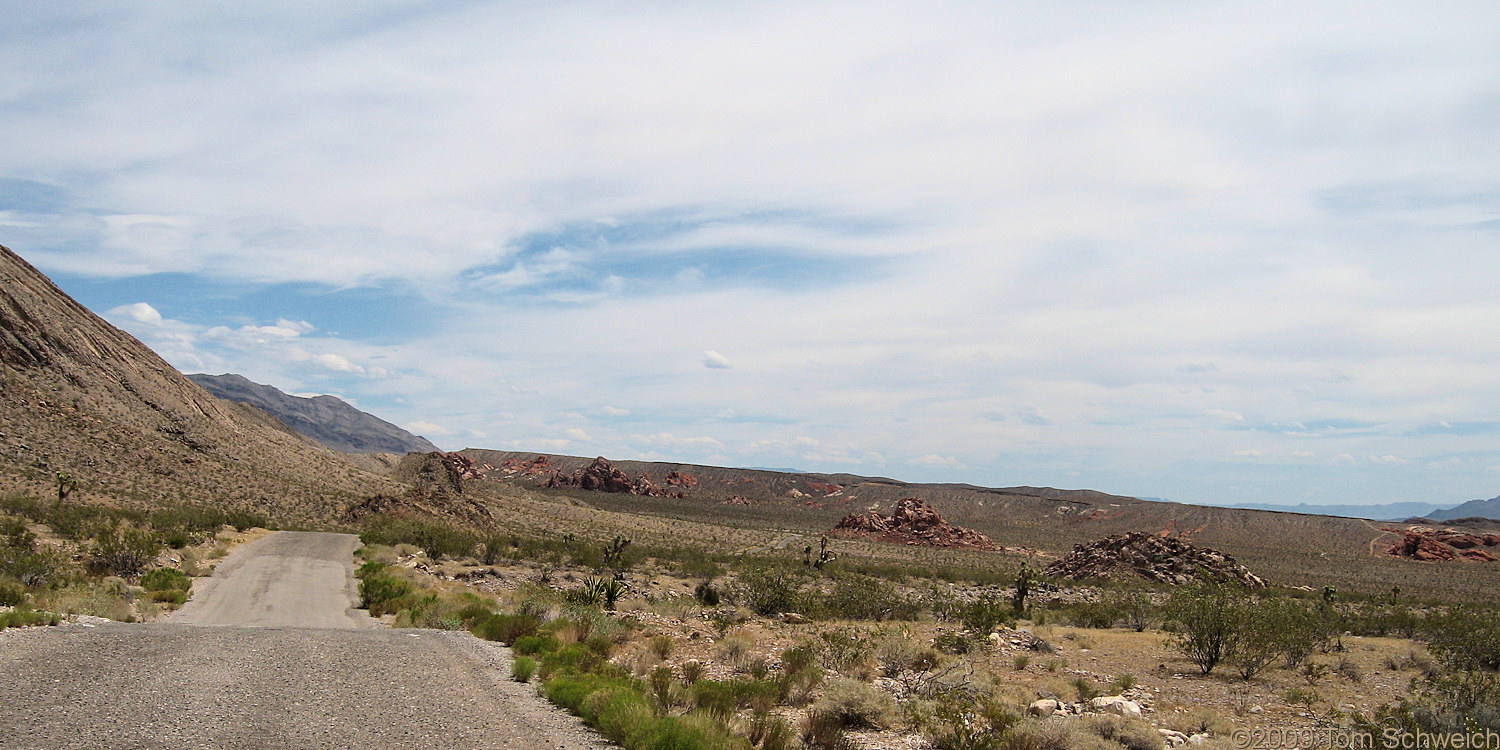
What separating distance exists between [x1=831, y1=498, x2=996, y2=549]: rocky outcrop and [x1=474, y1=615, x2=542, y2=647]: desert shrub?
2200 inches

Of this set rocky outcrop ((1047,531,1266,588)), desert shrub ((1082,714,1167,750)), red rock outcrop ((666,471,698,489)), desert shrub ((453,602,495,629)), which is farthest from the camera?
red rock outcrop ((666,471,698,489))

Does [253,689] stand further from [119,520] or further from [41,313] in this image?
[41,313]

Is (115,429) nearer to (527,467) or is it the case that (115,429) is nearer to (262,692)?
(262,692)

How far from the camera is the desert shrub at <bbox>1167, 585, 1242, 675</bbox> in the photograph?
1465 centimetres

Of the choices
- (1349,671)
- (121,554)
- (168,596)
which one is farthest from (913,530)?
(168,596)

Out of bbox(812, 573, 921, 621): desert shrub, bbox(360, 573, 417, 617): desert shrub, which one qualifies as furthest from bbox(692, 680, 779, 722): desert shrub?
bbox(360, 573, 417, 617): desert shrub

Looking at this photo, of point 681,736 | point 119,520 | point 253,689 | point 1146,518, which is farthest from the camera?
point 1146,518

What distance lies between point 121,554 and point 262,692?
61.6ft

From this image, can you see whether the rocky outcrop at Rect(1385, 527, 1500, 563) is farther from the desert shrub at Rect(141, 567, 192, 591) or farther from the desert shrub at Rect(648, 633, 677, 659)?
the desert shrub at Rect(141, 567, 192, 591)

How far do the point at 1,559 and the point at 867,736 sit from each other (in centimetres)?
2246

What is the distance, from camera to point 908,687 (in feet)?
38.1

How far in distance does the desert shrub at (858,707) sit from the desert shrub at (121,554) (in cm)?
2300

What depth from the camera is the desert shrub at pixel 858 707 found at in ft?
31.4

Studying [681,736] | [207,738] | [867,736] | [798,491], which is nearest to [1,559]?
[207,738]
